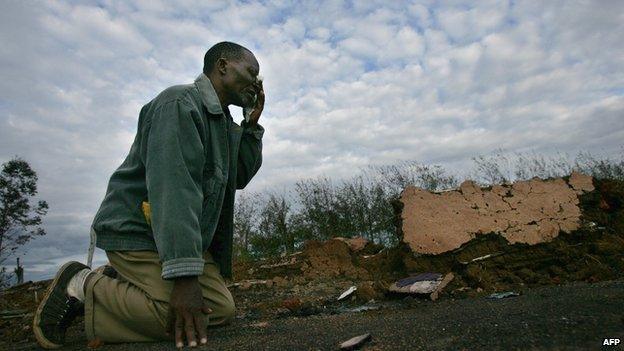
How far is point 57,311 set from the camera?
2.26 meters

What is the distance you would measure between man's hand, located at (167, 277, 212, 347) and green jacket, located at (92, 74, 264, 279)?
74 mm

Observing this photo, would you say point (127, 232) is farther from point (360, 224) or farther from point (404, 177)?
point (404, 177)

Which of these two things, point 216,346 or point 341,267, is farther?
point 341,267

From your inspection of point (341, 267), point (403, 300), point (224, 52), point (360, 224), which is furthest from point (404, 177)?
point (224, 52)

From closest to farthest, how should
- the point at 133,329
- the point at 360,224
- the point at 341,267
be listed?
the point at 133,329 < the point at 341,267 < the point at 360,224

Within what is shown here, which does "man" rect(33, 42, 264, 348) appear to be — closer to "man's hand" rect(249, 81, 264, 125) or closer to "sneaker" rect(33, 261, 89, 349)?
"sneaker" rect(33, 261, 89, 349)

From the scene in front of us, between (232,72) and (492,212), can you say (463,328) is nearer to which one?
(232,72)

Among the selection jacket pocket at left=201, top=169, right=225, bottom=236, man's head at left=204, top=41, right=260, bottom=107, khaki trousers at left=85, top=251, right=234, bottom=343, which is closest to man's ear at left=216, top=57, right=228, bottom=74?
man's head at left=204, top=41, right=260, bottom=107

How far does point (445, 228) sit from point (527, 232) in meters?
0.84

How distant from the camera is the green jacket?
1909 millimetres

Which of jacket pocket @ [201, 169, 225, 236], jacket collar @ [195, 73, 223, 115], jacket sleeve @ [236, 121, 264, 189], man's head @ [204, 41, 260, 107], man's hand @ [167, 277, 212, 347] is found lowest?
man's hand @ [167, 277, 212, 347]

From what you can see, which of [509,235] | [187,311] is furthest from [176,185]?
[509,235]

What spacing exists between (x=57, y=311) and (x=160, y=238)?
0.93 meters

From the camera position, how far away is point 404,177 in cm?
1348
